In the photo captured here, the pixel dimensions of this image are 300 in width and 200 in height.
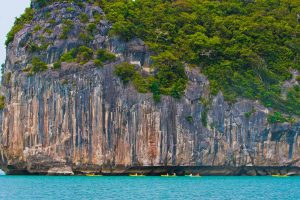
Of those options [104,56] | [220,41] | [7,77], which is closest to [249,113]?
[220,41]

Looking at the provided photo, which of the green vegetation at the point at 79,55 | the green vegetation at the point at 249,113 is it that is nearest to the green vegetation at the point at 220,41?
the green vegetation at the point at 249,113

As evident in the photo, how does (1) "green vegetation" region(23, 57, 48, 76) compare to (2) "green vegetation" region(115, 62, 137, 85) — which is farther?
(1) "green vegetation" region(23, 57, 48, 76)

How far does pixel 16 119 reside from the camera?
72438 millimetres

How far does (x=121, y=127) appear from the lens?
6988 centimetres

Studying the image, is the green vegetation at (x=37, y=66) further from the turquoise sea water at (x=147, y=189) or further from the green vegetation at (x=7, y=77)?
the turquoise sea water at (x=147, y=189)

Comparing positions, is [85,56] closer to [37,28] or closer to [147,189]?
[37,28]

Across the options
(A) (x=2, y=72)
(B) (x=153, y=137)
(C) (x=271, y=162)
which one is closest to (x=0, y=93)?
(A) (x=2, y=72)

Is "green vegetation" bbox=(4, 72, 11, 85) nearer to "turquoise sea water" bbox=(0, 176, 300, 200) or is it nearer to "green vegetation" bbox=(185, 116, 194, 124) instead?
"turquoise sea water" bbox=(0, 176, 300, 200)

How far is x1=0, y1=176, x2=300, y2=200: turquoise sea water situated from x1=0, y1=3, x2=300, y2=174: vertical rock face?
466cm

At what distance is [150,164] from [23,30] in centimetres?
1963

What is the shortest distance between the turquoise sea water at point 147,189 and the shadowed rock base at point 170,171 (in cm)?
513

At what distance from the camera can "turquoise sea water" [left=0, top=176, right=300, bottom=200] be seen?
49156 millimetres

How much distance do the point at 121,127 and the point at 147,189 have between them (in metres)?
16.1

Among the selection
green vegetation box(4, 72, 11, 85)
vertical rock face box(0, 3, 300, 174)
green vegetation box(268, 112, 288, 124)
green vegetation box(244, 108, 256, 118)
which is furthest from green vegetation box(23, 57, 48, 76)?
green vegetation box(268, 112, 288, 124)
